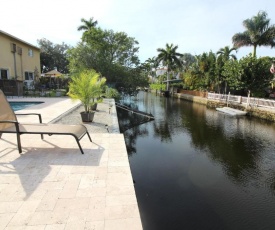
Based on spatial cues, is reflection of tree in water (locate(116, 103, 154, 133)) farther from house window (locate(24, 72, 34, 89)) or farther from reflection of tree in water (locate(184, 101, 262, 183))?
house window (locate(24, 72, 34, 89))

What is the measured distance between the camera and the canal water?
4.98m

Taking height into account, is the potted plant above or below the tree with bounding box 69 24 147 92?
below

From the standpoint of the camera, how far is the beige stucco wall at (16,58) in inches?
826

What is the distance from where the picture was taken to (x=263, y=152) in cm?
972

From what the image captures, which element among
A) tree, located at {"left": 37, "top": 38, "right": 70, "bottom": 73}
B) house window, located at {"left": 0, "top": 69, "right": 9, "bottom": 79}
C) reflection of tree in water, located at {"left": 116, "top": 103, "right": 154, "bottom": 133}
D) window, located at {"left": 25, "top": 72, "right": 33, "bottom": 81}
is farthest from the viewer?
tree, located at {"left": 37, "top": 38, "right": 70, "bottom": 73}

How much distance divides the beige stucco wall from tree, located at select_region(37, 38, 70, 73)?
20626 mm

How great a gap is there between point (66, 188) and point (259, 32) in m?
34.8

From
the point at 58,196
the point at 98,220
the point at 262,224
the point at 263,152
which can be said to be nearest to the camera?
the point at 98,220

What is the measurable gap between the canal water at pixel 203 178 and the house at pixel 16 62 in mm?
13871

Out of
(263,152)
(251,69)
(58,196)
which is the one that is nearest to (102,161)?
(58,196)

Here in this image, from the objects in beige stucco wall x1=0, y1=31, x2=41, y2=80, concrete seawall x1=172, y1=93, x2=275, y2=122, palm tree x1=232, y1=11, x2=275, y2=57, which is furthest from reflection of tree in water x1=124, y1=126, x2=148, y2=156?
palm tree x1=232, y1=11, x2=275, y2=57

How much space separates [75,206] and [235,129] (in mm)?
13112

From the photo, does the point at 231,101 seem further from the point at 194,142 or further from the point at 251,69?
the point at 194,142

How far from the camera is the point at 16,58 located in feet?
76.6
